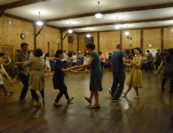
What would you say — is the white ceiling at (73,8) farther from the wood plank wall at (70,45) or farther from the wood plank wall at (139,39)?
the wood plank wall at (70,45)

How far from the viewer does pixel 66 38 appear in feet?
62.1

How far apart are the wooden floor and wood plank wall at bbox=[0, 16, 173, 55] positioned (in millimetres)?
7564

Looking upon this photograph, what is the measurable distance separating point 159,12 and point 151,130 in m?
10.5

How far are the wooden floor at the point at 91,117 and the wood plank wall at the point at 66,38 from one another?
756 centimetres

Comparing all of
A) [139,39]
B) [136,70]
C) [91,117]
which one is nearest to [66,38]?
[139,39]

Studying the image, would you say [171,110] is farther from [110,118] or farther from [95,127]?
[95,127]

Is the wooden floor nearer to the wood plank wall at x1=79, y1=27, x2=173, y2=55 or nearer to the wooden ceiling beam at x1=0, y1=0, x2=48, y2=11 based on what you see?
the wooden ceiling beam at x1=0, y1=0, x2=48, y2=11

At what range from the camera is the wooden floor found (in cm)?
353

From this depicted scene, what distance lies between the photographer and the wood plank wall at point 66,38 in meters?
12.5

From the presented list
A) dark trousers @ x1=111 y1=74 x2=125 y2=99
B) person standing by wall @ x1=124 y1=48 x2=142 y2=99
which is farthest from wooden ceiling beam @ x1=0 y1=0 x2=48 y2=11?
dark trousers @ x1=111 y1=74 x2=125 y2=99

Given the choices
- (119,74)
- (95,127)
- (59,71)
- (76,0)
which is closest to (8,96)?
(59,71)

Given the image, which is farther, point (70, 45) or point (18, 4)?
point (70, 45)

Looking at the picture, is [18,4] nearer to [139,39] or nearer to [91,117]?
[91,117]

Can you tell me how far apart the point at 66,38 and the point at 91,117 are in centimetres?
1519
